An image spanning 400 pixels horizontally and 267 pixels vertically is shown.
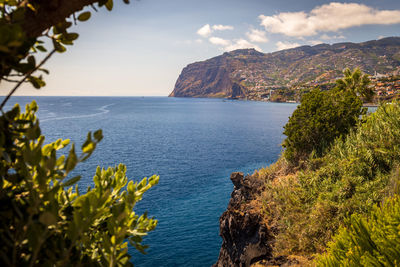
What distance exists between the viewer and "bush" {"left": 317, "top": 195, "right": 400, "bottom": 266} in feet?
12.9

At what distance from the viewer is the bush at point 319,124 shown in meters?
17.2

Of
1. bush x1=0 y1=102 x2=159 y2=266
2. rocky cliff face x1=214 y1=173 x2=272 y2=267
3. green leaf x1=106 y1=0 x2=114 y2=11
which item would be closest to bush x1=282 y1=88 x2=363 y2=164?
rocky cliff face x1=214 y1=173 x2=272 y2=267

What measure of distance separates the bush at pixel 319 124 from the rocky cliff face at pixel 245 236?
215 inches

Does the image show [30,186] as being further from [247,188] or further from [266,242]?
[247,188]

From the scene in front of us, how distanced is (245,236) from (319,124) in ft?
32.4

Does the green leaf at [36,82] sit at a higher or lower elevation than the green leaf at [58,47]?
lower

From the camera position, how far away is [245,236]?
12484 mm

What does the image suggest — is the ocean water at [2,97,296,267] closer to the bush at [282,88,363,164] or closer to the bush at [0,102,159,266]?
the bush at [282,88,363,164]

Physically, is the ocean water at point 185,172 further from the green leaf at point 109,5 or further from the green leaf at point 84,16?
the green leaf at point 84,16

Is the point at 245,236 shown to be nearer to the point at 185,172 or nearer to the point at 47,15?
the point at 47,15

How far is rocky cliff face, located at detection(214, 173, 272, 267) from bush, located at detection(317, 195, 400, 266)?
6.52m

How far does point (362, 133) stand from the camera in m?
13.5

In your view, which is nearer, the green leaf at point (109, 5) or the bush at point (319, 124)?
the green leaf at point (109, 5)

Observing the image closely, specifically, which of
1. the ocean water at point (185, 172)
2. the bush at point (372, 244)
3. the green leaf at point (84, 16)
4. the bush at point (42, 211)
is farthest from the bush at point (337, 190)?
the green leaf at point (84, 16)
